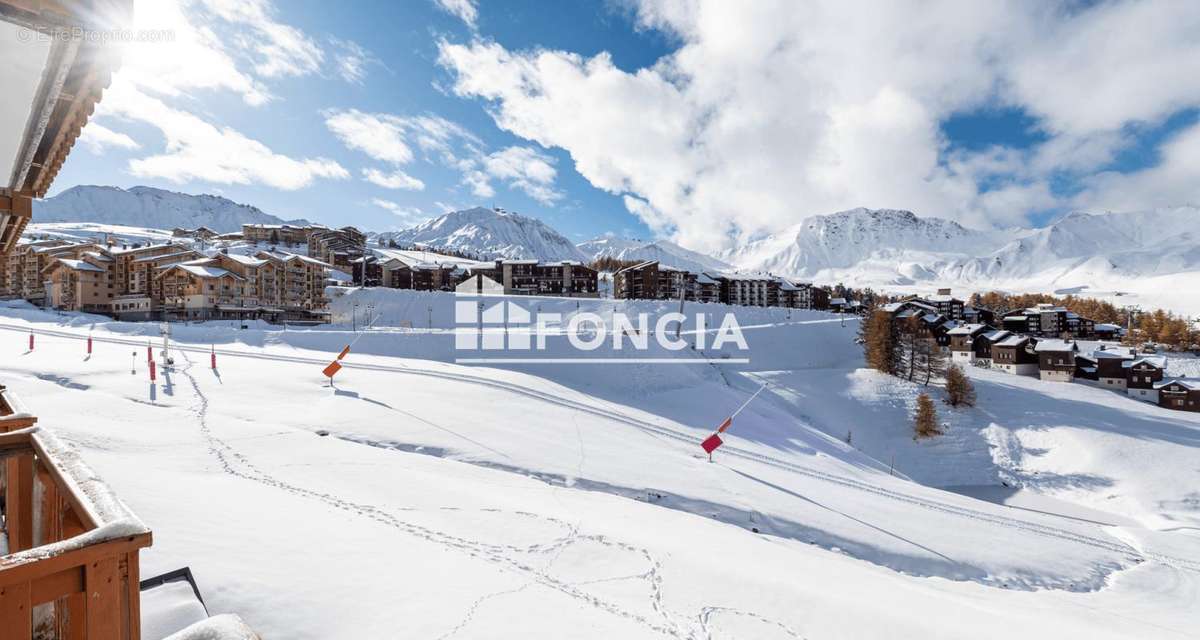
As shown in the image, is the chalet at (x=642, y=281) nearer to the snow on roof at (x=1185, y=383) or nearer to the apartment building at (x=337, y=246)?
the apartment building at (x=337, y=246)

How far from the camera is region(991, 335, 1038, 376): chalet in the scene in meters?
53.5

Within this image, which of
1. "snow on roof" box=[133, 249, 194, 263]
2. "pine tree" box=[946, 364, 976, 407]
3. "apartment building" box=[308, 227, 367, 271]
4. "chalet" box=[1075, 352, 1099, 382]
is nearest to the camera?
"pine tree" box=[946, 364, 976, 407]

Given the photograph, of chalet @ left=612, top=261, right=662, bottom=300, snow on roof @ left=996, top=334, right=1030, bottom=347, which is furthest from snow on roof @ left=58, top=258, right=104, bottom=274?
snow on roof @ left=996, top=334, right=1030, bottom=347

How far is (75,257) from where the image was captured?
200ft

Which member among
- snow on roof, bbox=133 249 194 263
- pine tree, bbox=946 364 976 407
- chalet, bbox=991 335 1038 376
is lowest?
pine tree, bbox=946 364 976 407

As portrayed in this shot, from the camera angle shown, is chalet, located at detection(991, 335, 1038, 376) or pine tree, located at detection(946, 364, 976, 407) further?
chalet, located at detection(991, 335, 1038, 376)

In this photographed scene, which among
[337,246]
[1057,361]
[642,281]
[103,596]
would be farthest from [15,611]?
[337,246]

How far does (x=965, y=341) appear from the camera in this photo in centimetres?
6066

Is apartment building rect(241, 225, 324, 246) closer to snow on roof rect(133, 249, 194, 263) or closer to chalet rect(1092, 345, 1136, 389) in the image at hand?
snow on roof rect(133, 249, 194, 263)

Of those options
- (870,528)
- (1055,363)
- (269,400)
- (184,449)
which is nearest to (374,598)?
(184,449)

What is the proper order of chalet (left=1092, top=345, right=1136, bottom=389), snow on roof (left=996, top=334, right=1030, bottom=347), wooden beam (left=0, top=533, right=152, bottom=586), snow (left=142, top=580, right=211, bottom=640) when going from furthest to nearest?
1. snow on roof (left=996, top=334, right=1030, bottom=347)
2. chalet (left=1092, top=345, right=1136, bottom=389)
3. snow (left=142, top=580, right=211, bottom=640)
4. wooden beam (left=0, top=533, right=152, bottom=586)

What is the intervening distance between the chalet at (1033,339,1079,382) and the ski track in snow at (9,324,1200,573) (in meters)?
40.4

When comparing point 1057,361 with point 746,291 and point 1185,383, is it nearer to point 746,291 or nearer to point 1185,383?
point 1185,383

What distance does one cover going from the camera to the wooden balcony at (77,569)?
5.93 feet
